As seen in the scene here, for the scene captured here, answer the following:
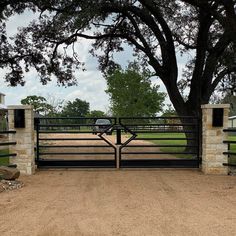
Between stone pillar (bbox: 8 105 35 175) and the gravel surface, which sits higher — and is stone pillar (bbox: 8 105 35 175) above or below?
above

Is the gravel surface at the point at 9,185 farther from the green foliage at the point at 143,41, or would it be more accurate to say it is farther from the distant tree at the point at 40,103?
the distant tree at the point at 40,103

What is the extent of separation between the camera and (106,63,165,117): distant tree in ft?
149

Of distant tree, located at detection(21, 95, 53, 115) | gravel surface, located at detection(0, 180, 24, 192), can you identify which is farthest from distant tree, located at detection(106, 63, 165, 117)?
gravel surface, located at detection(0, 180, 24, 192)

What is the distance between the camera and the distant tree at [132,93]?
4544 cm

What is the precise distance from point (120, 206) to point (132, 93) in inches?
1519

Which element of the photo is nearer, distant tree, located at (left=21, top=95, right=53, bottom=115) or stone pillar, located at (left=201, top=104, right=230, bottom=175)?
stone pillar, located at (left=201, top=104, right=230, bottom=175)

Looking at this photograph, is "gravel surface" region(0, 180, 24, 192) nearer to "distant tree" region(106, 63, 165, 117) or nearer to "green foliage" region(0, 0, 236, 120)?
"green foliage" region(0, 0, 236, 120)

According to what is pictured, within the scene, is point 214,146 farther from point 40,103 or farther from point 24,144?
point 40,103

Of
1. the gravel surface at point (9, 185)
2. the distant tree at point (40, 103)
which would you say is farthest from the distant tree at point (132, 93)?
the gravel surface at point (9, 185)

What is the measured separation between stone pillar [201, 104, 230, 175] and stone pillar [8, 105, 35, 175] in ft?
16.1

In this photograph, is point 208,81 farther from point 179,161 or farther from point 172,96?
point 179,161

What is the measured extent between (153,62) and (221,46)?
299 centimetres

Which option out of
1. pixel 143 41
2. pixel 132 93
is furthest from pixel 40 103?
pixel 143 41

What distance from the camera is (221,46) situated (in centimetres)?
1720
